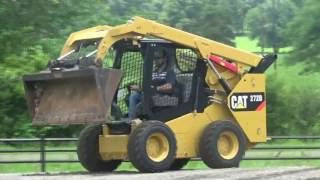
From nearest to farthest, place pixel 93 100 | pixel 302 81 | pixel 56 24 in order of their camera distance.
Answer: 1. pixel 93 100
2. pixel 56 24
3. pixel 302 81

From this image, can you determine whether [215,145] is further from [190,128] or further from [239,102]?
[239,102]

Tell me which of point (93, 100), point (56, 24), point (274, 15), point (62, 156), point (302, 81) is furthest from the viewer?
point (274, 15)

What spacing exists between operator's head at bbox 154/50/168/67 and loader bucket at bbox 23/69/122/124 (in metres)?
1.43

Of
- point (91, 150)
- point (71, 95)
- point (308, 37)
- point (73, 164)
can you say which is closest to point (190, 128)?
point (91, 150)

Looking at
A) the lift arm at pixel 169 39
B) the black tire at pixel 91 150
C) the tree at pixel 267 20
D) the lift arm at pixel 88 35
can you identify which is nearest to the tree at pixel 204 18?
the tree at pixel 267 20

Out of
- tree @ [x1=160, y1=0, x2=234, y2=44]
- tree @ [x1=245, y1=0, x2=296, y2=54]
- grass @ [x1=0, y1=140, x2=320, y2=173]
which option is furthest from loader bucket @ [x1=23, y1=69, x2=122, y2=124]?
tree @ [x1=245, y1=0, x2=296, y2=54]

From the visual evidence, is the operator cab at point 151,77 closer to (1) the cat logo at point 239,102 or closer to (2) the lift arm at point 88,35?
(2) the lift arm at point 88,35

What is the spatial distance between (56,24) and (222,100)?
14336 millimetres

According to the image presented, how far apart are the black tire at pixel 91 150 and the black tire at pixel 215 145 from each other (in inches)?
61.9

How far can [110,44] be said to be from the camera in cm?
1209

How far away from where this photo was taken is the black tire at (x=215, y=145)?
12.7 meters

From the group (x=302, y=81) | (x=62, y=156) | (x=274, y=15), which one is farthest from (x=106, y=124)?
(x=274, y=15)

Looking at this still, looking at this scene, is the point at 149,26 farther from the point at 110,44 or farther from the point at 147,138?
the point at 147,138

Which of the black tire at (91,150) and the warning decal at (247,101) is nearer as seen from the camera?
the black tire at (91,150)
